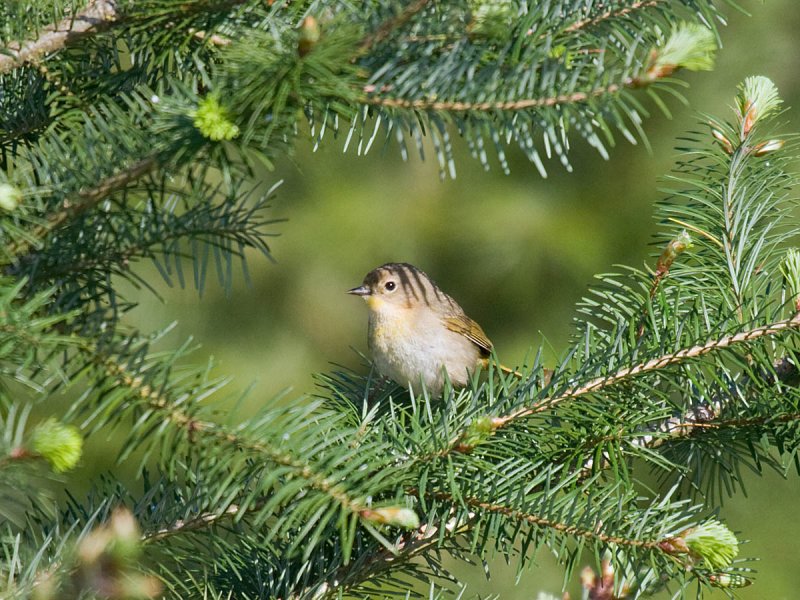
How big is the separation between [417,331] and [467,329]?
11.8 inches

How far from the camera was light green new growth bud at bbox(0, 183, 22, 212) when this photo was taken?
3.86 ft

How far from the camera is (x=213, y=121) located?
1142mm

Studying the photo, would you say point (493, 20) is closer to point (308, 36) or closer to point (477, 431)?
point (308, 36)

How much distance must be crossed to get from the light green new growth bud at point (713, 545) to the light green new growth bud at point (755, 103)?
934 millimetres

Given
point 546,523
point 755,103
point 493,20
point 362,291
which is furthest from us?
point 362,291

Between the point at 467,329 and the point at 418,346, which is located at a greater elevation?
the point at 467,329

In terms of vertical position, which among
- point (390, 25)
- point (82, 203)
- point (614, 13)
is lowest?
point (82, 203)

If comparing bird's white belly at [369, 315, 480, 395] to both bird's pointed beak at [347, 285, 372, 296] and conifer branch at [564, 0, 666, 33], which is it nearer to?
bird's pointed beak at [347, 285, 372, 296]

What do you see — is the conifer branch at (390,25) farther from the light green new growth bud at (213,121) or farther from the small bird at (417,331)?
the small bird at (417,331)

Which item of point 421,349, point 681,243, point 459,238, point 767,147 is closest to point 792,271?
point 681,243

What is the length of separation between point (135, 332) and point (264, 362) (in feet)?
12.9

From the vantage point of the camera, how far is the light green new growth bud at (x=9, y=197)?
1177 millimetres

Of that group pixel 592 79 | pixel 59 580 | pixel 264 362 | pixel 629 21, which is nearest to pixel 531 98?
pixel 592 79

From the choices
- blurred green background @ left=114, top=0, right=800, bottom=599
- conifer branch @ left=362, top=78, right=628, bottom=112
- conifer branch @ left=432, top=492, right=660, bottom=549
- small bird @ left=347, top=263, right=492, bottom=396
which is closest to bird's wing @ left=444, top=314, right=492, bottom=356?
small bird @ left=347, top=263, right=492, bottom=396
